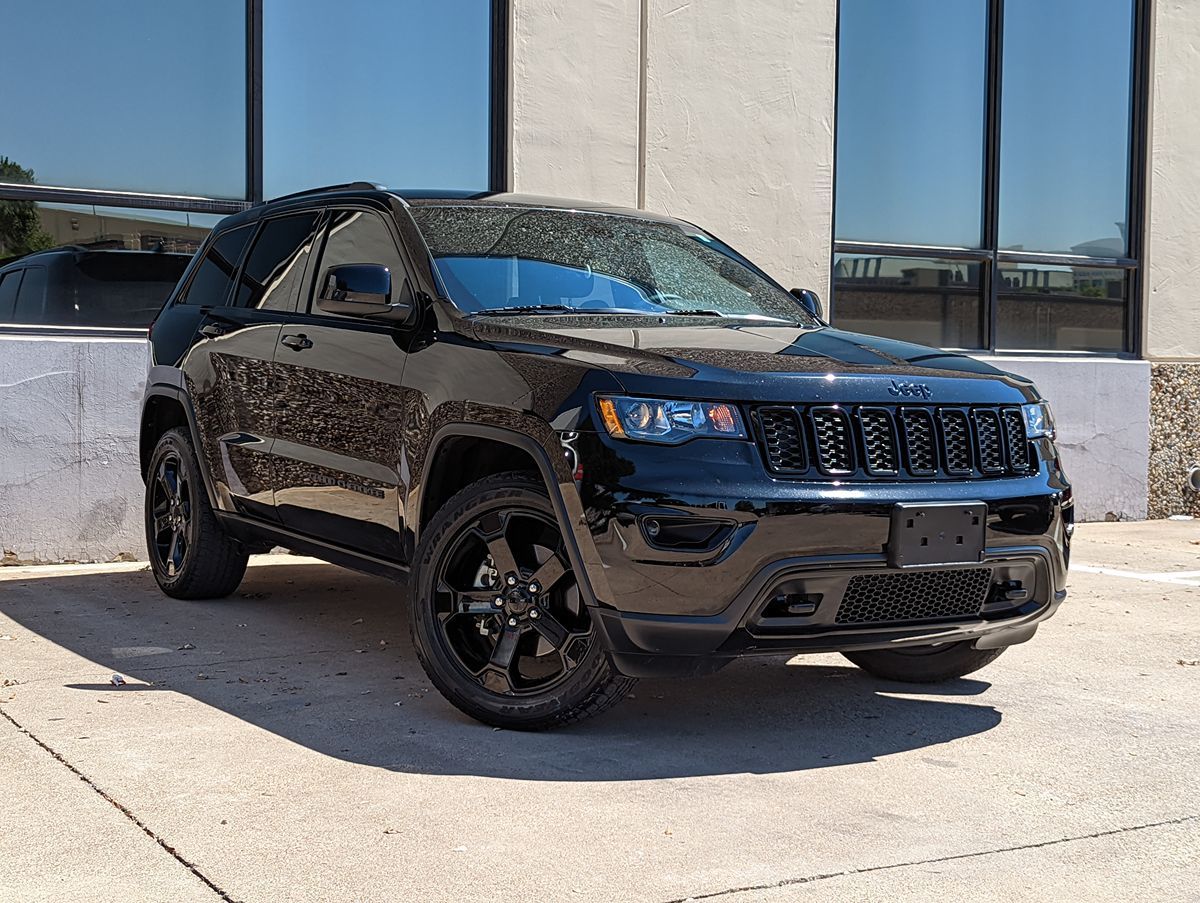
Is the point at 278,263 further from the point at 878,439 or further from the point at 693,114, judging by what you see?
the point at 693,114

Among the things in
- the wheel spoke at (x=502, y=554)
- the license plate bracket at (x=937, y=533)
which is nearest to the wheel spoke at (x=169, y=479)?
the wheel spoke at (x=502, y=554)

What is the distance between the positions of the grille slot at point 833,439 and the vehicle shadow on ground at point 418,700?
90 centimetres

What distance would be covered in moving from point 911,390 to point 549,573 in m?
1.23

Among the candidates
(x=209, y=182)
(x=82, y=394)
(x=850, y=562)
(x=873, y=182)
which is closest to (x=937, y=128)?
(x=873, y=182)

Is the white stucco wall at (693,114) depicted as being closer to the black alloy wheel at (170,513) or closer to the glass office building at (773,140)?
the glass office building at (773,140)

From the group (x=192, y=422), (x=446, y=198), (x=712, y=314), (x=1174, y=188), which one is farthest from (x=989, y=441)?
(x=1174, y=188)

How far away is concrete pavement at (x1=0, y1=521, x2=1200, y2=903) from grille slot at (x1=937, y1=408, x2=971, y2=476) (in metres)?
0.89

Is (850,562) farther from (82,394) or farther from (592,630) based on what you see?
(82,394)

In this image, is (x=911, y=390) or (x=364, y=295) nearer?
(x=911, y=390)

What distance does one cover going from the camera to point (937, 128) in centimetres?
1130

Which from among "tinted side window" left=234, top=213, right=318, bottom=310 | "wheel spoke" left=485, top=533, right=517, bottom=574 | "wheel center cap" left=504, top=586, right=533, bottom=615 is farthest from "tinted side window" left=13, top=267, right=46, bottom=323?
"wheel center cap" left=504, top=586, right=533, bottom=615

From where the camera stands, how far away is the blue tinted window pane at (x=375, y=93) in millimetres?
9133

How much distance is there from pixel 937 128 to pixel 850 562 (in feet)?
25.5

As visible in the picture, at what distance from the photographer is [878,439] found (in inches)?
175
